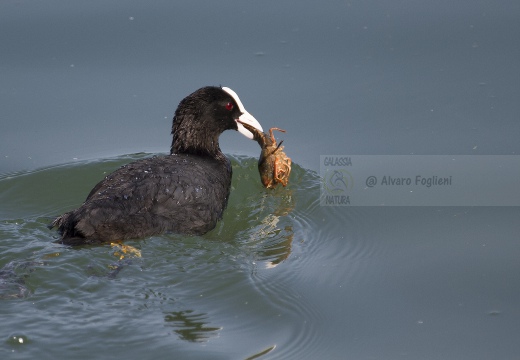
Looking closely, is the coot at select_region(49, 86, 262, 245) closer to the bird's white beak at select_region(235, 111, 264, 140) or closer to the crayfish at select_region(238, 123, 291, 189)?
the bird's white beak at select_region(235, 111, 264, 140)

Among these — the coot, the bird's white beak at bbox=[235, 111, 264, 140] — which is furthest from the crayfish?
the coot

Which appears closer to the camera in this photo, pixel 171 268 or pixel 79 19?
pixel 171 268

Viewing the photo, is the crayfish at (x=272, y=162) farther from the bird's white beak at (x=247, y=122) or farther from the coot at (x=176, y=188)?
the coot at (x=176, y=188)

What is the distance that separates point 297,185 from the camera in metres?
7.86

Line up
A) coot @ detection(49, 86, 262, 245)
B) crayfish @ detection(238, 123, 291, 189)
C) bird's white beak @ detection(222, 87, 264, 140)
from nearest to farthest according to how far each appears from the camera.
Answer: coot @ detection(49, 86, 262, 245) < crayfish @ detection(238, 123, 291, 189) < bird's white beak @ detection(222, 87, 264, 140)

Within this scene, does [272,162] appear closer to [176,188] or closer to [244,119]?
[244,119]

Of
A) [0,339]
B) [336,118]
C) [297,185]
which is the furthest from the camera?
[336,118]

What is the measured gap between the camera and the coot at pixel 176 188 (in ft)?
21.2

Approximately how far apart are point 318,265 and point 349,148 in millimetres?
1732

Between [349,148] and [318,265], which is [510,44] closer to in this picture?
[349,148]

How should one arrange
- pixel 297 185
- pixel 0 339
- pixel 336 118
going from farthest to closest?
pixel 336 118
pixel 297 185
pixel 0 339

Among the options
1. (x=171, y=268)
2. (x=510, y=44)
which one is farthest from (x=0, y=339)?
(x=510, y=44)

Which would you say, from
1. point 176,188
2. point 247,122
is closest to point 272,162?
point 247,122

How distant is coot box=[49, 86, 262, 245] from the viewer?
254 inches
